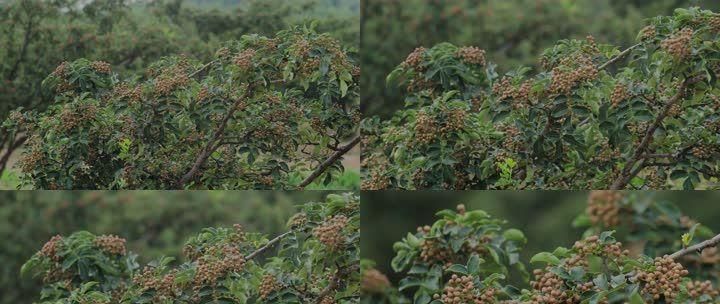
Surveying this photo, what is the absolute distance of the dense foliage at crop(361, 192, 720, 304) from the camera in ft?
7.95

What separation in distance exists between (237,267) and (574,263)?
4.16 feet

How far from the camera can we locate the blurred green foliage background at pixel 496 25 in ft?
18.7

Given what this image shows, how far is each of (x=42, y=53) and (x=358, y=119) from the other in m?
1.69

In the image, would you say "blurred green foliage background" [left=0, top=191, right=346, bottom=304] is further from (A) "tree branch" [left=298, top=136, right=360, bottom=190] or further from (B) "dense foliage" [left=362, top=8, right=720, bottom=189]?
(B) "dense foliage" [left=362, top=8, right=720, bottom=189]

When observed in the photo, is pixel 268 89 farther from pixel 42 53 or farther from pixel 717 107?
pixel 717 107

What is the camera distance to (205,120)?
12.8 ft

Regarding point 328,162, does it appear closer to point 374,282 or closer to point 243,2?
point 374,282

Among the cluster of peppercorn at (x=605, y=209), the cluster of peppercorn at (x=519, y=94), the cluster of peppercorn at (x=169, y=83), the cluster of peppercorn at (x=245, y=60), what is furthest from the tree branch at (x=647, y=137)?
the cluster of peppercorn at (x=169, y=83)

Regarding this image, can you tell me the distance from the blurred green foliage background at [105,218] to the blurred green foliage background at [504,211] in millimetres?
1115

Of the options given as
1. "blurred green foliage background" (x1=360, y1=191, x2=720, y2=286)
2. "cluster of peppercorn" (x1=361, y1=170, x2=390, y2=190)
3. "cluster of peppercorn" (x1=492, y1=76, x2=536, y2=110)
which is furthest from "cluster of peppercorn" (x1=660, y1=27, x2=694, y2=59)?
"cluster of peppercorn" (x1=361, y1=170, x2=390, y2=190)

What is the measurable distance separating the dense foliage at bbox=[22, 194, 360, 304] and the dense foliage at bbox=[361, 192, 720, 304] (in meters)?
0.15

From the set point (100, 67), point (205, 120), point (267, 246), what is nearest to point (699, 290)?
point (267, 246)

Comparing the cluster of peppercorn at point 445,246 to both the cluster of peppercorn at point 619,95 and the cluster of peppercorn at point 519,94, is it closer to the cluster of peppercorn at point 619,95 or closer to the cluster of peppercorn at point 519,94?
the cluster of peppercorn at point 519,94

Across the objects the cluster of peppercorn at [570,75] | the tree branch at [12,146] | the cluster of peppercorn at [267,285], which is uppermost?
the cluster of peppercorn at [570,75]
